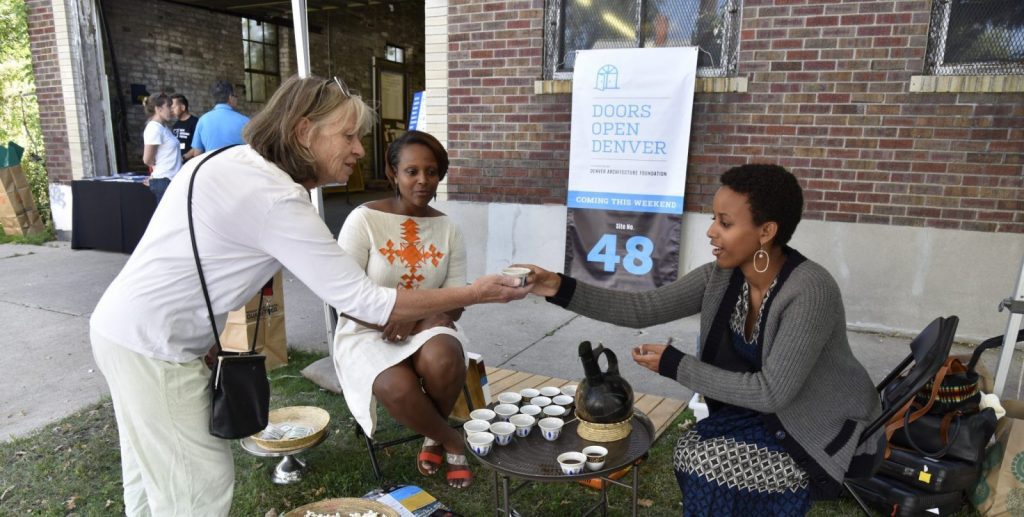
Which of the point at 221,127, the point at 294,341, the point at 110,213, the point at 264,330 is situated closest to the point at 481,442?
the point at 264,330

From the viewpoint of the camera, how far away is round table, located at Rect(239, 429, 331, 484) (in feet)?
8.99

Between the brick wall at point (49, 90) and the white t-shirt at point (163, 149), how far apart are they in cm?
239

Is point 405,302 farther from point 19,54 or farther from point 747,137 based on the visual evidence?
point 19,54

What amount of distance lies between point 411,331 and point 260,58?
1090cm

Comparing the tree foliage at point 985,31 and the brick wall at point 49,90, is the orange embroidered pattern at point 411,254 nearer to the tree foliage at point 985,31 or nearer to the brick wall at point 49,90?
the tree foliage at point 985,31

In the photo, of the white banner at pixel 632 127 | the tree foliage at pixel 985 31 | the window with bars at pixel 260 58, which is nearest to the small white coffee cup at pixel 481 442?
the white banner at pixel 632 127

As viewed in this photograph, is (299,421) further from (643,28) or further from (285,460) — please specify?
(643,28)

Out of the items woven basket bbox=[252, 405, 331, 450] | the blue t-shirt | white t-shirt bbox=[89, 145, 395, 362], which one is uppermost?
the blue t-shirt

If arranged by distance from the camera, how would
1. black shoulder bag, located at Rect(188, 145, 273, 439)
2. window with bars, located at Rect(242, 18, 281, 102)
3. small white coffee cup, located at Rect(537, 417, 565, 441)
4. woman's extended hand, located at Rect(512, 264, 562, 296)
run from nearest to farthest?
black shoulder bag, located at Rect(188, 145, 273, 439) < small white coffee cup, located at Rect(537, 417, 565, 441) < woman's extended hand, located at Rect(512, 264, 562, 296) < window with bars, located at Rect(242, 18, 281, 102)

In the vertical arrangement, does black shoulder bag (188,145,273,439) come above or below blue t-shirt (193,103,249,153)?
below

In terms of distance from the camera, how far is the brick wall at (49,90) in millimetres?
8227

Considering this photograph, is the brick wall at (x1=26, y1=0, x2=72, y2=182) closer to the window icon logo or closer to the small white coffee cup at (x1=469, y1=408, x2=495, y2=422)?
the window icon logo

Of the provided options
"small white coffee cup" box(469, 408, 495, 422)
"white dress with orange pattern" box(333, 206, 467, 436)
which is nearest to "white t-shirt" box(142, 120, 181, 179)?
"white dress with orange pattern" box(333, 206, 467, 436)

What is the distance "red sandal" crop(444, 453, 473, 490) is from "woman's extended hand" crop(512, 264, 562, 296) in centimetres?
93
